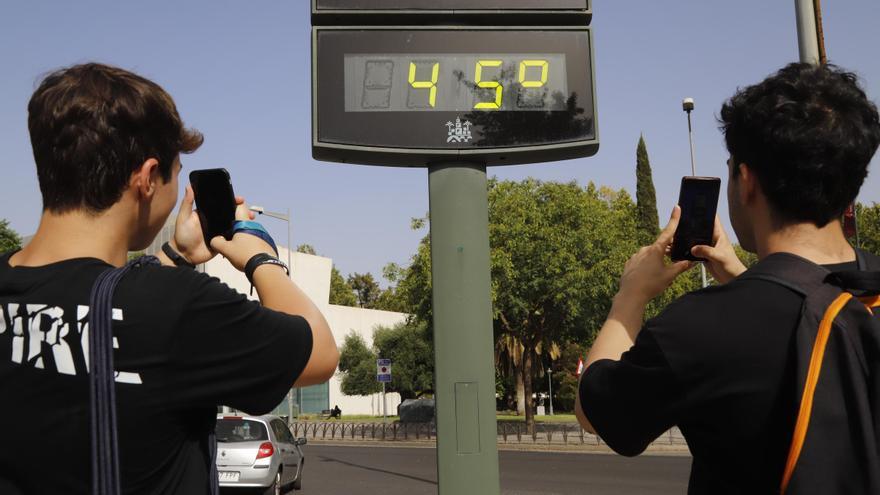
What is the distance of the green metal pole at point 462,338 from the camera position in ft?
15.0

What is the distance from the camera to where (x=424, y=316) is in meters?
34.5

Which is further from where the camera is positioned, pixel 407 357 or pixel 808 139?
pixel 407 357

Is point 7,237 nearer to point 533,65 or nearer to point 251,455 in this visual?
point 251,455

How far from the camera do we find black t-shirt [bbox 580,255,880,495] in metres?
1.76

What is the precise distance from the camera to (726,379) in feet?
5.82

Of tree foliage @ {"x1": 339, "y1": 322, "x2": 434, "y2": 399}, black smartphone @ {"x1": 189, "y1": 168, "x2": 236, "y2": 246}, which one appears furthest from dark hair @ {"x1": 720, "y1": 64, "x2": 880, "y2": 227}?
tree foliage @ {"x1": 339, "y1": 322, "x2": 434, "y2": 399}

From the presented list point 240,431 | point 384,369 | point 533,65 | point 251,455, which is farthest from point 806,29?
point 384,369

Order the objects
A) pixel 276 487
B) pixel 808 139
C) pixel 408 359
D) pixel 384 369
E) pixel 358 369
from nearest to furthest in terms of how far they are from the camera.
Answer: pixel 808 139, pixel 276 487, pixel 384 369, pixel 408 359, pixel 358 369

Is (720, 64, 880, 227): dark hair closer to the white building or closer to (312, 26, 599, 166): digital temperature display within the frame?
(312, 26, 599, 166): digital temperature display

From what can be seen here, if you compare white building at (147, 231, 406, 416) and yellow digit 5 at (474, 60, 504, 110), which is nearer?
yellow digit 5 at (474, 60, 504, 110)

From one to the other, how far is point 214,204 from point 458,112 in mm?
2710

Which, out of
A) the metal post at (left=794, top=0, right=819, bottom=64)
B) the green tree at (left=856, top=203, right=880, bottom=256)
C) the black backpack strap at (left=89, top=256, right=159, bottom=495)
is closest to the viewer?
the black backpack strap at (left=89, top=256, right=159, bottom=495)

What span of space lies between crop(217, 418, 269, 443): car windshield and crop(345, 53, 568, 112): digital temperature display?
11503 mm

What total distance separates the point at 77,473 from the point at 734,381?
127 cm
